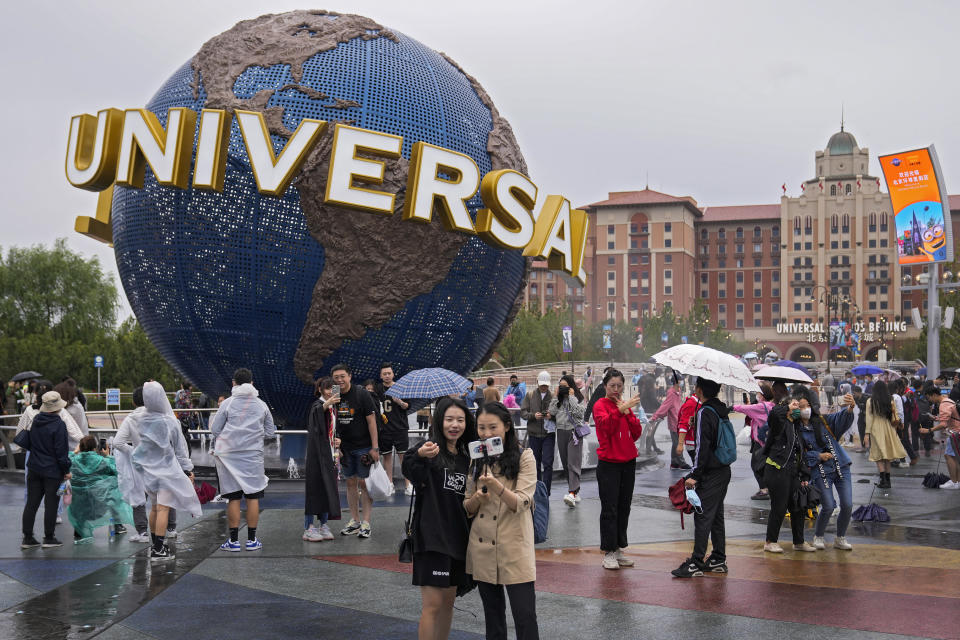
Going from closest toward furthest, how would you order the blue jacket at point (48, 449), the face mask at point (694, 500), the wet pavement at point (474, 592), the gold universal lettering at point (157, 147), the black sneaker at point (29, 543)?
the wet pavement at point (474, 592)
the face mask at point (694, 500)
the black sneaker at point (29, 543)
the blue jacket at point (48, 449)
the gold universal lettering at point (157, 147)

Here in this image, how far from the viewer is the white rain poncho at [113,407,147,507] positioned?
26.4 feet

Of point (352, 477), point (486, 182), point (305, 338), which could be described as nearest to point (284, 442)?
point (305, 338)

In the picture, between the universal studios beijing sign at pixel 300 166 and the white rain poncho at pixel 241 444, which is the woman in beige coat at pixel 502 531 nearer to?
the white rain poncho at pixel 241 444

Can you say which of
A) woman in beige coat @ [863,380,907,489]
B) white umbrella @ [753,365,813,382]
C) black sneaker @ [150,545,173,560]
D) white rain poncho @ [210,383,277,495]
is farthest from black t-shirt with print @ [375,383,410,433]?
woman in beige coat @ [863,380,907,489]

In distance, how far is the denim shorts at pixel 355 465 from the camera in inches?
338

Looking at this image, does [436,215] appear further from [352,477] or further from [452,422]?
[452,422]

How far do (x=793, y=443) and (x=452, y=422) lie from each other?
167 inches

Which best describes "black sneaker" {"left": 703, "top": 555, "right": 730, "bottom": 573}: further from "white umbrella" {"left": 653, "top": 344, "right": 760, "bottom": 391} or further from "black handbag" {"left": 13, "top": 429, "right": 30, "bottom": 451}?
"black handbag" {"left": 13, "top": 429, "right": 30, "bottom": 451}

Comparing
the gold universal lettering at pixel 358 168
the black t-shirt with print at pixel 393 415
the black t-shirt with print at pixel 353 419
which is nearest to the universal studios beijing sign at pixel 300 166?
the gold universal lettering at pixel 358 168

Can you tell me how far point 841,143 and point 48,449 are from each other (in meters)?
114

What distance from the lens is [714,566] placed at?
7.05 meters

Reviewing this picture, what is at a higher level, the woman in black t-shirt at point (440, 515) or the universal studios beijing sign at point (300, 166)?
the universal studios beijing sign at point (300, 166)

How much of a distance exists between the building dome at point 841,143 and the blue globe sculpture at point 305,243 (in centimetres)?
10541

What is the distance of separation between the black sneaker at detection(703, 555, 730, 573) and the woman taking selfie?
58 cm
